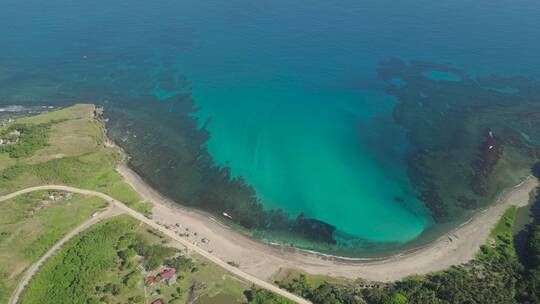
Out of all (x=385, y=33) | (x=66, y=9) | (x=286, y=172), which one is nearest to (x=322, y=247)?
(x=286, y=172)

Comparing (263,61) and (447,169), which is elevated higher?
(263,61)

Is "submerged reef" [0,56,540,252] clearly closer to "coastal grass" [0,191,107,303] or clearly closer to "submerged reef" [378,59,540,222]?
"submerged reef" [378,59,540,222]

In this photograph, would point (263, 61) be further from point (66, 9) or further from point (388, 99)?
point (66, 9)

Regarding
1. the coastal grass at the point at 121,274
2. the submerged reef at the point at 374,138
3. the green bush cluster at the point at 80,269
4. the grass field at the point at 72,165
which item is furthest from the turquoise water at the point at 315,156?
the green bush cluster at the point at 80,269

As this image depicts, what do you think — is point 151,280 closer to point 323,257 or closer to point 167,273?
point 167,273

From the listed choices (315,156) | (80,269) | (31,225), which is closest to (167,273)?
(80,269)
